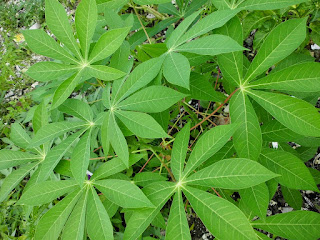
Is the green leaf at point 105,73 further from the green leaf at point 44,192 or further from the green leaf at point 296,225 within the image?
the green leaf at point 296,225

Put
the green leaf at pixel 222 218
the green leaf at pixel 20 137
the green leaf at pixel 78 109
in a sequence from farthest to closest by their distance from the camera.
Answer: the green leaf at pixel 20 137
the green leaf at pixel 78 109
the green leaf at pixel 222 218

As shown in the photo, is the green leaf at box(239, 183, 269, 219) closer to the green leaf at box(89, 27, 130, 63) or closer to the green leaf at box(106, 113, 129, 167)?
the green leaf at box(106, 113, 129, 167)

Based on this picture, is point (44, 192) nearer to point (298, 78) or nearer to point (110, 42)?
point (110, 42)

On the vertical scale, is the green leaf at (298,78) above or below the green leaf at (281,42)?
below

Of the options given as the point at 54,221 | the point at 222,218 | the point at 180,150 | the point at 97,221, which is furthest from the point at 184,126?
the point at 54,221

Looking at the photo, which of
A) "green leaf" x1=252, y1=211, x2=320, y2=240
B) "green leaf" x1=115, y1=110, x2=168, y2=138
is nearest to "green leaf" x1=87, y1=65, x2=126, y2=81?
"green leaf" x1=115, y1=110, x2=168, y2=138

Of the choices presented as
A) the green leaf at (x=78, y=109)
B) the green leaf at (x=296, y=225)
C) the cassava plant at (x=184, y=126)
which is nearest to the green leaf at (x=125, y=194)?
the cassava plant at (x=184, y=126)

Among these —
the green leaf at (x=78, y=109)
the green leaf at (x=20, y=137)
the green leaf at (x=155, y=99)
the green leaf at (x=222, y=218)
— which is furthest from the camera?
the green leaf at (x=20, y=137)
